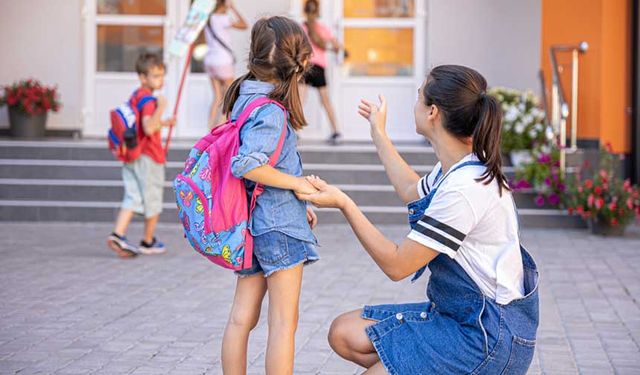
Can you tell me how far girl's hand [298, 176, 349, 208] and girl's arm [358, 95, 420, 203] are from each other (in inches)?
12.8

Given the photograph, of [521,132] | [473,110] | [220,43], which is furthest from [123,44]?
[473,110]

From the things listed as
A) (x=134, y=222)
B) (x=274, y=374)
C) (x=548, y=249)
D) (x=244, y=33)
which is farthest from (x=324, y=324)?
(x=244, y=33)

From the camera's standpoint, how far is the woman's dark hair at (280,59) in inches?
150

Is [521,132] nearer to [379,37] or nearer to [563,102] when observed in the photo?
[563,102]

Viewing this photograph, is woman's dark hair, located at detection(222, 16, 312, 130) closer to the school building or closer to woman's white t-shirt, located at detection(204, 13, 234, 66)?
woman's white t-shirt, located at detection(204, 13, 234, 66)

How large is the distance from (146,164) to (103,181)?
3.03m

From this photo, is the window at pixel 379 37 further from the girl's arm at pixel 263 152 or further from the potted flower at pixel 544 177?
the girl's arm at pixel 263 152

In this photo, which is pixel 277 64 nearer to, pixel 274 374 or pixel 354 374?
pixel 274 374

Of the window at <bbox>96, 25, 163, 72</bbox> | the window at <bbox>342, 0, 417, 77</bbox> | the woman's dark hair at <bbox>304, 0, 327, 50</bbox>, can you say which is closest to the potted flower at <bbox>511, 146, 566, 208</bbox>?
the woman's dark hair at <bbox>304, 0, 327, 50</bbox>

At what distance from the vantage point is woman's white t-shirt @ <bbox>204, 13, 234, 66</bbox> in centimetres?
1230

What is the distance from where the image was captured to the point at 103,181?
11.0 metres

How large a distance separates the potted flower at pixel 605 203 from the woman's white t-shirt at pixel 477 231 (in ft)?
21.1

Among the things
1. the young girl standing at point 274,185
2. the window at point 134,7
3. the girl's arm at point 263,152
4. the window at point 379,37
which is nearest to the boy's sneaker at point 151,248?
the young girl standing at point 274,185

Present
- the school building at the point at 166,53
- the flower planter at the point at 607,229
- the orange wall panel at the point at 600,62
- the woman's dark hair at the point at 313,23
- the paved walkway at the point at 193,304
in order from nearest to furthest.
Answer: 1. the paved walkway at the point at 193,304
2. the flower planter at the point at 607,229
3. the orange wall panel at the point at 600,62
4. the woman's dark hair at the point at 313,23
5. the school building at the point at 166,53
